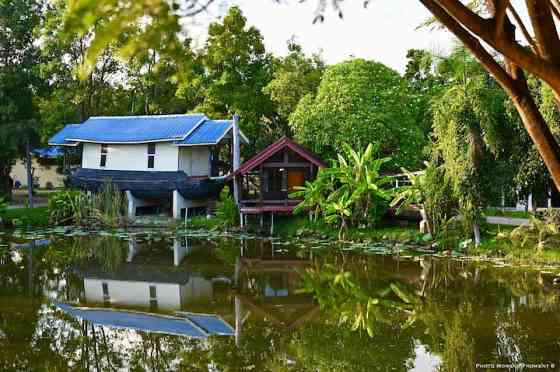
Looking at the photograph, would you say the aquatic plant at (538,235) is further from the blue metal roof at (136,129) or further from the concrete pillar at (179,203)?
the blue metal roof at (136,129)

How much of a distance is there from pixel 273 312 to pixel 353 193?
9.86 meters

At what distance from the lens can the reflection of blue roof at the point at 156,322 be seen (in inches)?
390

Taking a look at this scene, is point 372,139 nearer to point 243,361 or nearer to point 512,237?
point 512,237

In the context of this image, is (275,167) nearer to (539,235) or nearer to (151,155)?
(151,155)

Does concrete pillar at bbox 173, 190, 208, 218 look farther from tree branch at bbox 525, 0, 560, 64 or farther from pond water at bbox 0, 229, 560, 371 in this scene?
tree branch at bbox 525, 0, 560, 64

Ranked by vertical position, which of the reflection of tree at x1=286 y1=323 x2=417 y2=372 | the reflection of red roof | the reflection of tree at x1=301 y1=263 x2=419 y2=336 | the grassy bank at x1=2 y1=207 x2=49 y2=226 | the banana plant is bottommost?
the reflection of tree at x1=286 y1=323 x2=417 y2=372

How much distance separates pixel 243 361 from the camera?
8352 millimetres

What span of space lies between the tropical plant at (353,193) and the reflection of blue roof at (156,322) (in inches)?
416

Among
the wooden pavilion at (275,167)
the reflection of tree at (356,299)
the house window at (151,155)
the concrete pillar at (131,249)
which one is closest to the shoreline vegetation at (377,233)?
the wooden pavilion at (275,167)

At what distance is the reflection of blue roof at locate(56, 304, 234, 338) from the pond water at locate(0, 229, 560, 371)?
0.12 ft

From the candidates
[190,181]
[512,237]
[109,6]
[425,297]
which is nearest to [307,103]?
[190,181]

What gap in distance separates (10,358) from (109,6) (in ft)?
23.7

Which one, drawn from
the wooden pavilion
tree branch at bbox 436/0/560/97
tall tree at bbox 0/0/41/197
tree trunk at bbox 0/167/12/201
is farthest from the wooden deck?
tree branch at bbox 436/0/560/97

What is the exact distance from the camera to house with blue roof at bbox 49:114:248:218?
26.6m
